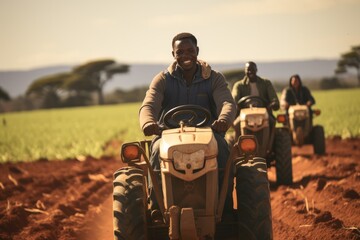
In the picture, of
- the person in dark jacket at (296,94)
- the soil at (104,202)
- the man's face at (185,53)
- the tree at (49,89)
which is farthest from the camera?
the tree at (49,89)

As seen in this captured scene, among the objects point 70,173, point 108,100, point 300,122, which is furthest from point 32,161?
point 108,100

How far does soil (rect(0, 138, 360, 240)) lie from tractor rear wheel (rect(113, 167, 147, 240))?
2.14 m

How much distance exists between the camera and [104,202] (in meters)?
9.41

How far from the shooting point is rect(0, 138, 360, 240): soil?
6.64 meters

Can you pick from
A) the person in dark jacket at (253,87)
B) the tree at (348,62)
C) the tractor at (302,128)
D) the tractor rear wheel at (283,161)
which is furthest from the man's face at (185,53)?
the tree at (348,62)

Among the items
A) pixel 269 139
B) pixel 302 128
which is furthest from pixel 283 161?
pixel 302 128

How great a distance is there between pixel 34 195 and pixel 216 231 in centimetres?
581

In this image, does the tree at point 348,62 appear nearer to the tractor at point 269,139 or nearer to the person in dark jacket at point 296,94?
the person in dark jacket at point 296,94

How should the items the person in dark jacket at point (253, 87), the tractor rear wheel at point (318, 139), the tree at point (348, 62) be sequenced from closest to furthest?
1. the person in dark jacket at point (253, 87)
2. the tractor rear wheel at point (318, 139)
3. the tree at point (348, 62)

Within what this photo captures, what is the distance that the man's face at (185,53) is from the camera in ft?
17.8

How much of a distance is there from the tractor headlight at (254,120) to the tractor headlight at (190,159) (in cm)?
498

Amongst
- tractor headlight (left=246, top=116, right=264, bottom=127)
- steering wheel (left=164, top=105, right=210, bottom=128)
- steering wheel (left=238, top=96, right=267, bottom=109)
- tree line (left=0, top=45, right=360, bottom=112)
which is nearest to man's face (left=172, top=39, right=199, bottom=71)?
steering wheel (left=164, top=105, right=210, bottom=128)

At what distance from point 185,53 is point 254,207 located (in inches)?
64.8

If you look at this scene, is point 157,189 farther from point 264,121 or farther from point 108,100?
point 108,100
